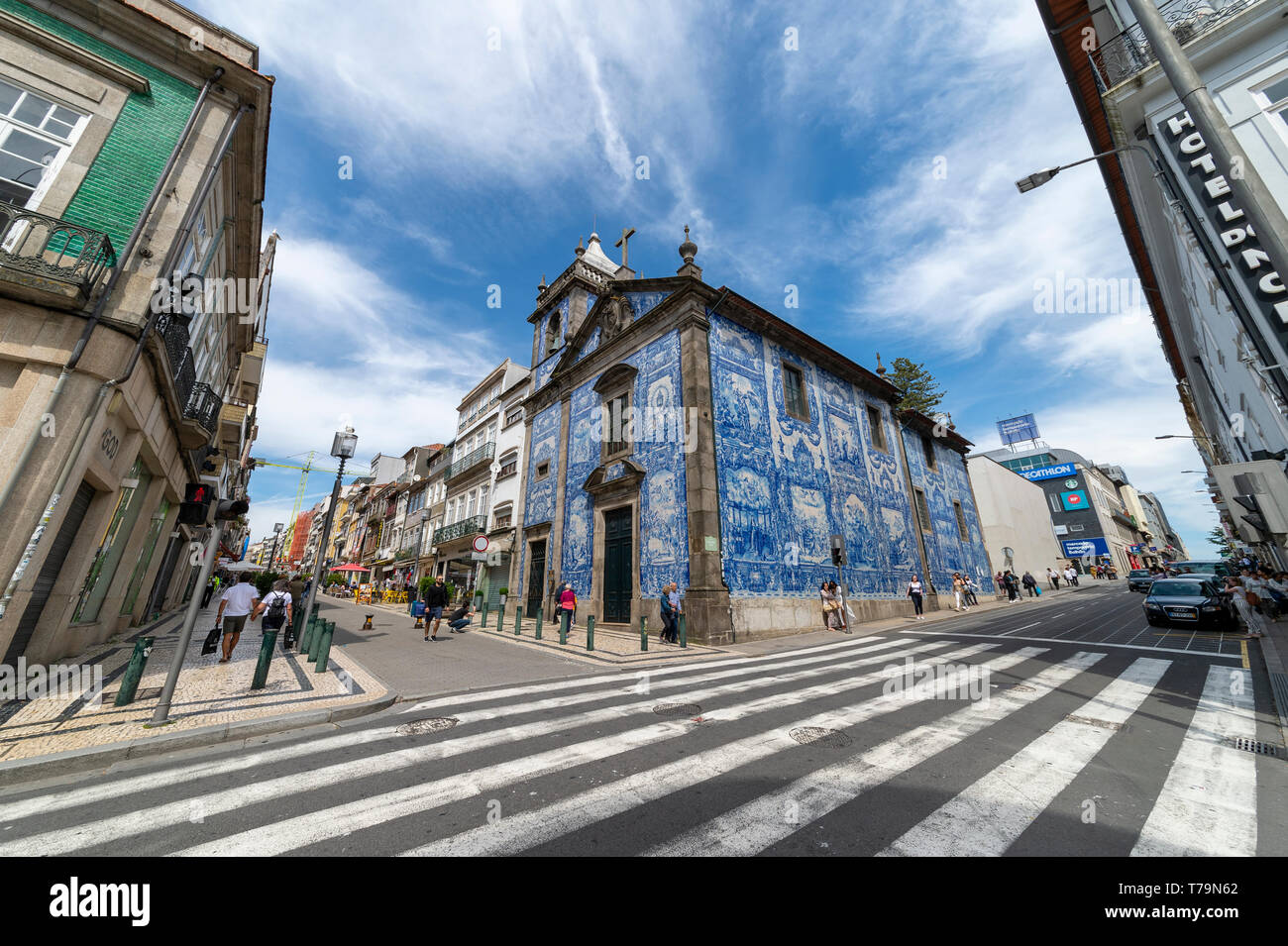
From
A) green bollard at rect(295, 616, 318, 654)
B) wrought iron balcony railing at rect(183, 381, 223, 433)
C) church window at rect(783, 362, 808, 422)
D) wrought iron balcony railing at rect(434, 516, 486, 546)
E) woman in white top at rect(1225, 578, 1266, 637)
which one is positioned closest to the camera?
green bollard at rect(295, 616, 318, 654)

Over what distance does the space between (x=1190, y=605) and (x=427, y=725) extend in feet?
65.6

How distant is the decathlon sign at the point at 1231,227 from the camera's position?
6820mm

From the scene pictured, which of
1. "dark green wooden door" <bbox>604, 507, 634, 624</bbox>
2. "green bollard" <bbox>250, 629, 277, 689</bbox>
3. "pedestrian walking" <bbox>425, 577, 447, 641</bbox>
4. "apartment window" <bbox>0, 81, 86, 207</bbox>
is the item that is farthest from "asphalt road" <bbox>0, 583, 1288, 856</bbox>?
"apartment window" <bbox>0, 81, 86, 207</bbox>

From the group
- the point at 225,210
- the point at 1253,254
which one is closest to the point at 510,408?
the point at 225,210

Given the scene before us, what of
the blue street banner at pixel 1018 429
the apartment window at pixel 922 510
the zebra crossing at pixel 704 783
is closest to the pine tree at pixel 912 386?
the apartment window at pixel 922 510

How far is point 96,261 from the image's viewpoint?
716 cm

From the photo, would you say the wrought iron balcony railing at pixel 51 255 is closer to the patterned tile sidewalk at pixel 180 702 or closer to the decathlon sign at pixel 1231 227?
the patterned tile sidewalk at pixel 180 702

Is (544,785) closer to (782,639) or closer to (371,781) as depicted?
(371,781)

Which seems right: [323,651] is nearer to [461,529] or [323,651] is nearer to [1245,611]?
[461,529]

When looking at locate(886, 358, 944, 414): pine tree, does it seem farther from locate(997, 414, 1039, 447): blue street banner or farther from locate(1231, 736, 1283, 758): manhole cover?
locate(997, 414, 1039, 447): blue street banner

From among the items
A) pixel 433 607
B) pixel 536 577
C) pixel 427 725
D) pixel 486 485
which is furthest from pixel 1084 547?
pixel 427 725

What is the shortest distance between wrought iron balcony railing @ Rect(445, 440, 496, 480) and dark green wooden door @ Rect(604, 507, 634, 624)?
14022mm

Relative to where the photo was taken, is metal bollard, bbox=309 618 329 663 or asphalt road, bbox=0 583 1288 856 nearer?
asphalt road, bbox=0 583 1288 856

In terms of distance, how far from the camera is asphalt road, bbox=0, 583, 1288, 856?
3002 millimetres
